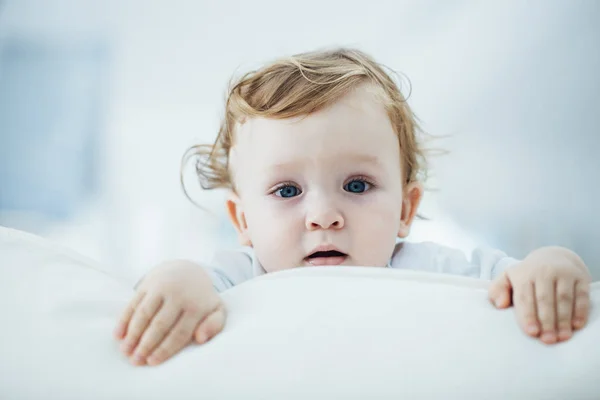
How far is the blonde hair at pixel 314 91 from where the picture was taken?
1.12m

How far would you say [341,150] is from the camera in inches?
41.8

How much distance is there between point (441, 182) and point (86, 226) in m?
0.83

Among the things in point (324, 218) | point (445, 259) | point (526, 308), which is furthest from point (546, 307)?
point (445, 259)

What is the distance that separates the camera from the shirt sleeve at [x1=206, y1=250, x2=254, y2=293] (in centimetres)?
123

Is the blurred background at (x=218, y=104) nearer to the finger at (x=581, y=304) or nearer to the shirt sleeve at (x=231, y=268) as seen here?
the shirt sleeve at (x=231, y=268)

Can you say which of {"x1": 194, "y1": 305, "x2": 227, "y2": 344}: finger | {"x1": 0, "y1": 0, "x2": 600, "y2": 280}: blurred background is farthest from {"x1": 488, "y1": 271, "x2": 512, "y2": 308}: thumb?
{"x1": 0, "y1": 0, "x2": 600, "y2": 280}: blurred background

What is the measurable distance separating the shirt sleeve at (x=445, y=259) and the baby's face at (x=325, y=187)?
7.9 inches

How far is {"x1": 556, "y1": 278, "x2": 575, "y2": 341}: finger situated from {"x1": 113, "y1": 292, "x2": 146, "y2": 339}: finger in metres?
0.40

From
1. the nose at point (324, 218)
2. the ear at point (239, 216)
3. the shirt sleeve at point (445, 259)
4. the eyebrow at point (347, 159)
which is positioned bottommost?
the shirt sleeve at point (445, 259)

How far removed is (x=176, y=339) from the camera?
635mm

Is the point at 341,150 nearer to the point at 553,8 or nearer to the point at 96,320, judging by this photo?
the point at 96,320

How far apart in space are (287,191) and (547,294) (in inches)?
20.5

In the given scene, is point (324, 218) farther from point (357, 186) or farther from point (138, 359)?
point (138, 359)

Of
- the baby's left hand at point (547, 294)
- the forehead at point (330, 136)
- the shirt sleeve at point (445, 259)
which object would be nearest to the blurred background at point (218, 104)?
the shirt sleeve at point (445, 259)
